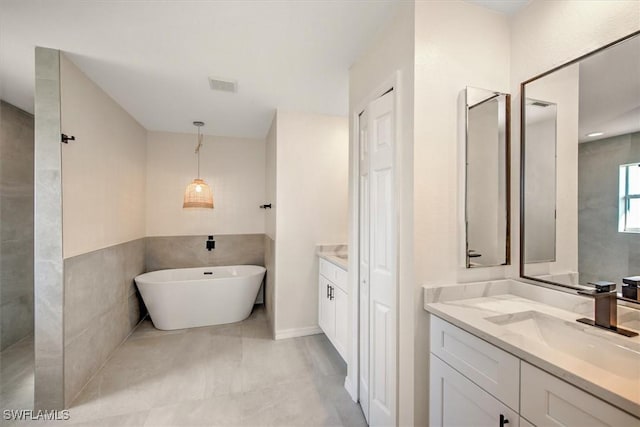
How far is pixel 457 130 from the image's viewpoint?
1.43 m

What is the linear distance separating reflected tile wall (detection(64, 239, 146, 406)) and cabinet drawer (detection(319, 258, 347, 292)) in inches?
79.6

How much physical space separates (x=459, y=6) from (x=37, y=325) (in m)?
3.24

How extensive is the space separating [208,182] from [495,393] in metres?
3.94

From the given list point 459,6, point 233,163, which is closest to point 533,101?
point 459,6

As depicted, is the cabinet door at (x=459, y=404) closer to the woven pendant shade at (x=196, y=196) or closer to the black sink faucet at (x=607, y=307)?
the black sink faucet at (x=607, y=307)

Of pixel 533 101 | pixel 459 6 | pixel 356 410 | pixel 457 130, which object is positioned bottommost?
pixel 356 410

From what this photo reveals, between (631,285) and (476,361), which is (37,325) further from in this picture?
(631,285)

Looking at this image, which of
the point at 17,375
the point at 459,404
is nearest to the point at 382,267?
the point at 459,404

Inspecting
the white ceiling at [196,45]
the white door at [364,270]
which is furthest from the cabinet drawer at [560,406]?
the white ceiling at [196,45]

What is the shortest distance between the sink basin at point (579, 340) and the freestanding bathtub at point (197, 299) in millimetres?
2834

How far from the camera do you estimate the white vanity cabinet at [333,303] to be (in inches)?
93.2

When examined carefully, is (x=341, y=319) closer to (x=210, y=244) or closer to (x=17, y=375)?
(x=210, y=244)

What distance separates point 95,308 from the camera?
2.37 m

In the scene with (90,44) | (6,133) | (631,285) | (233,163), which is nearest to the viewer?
(631,285)
